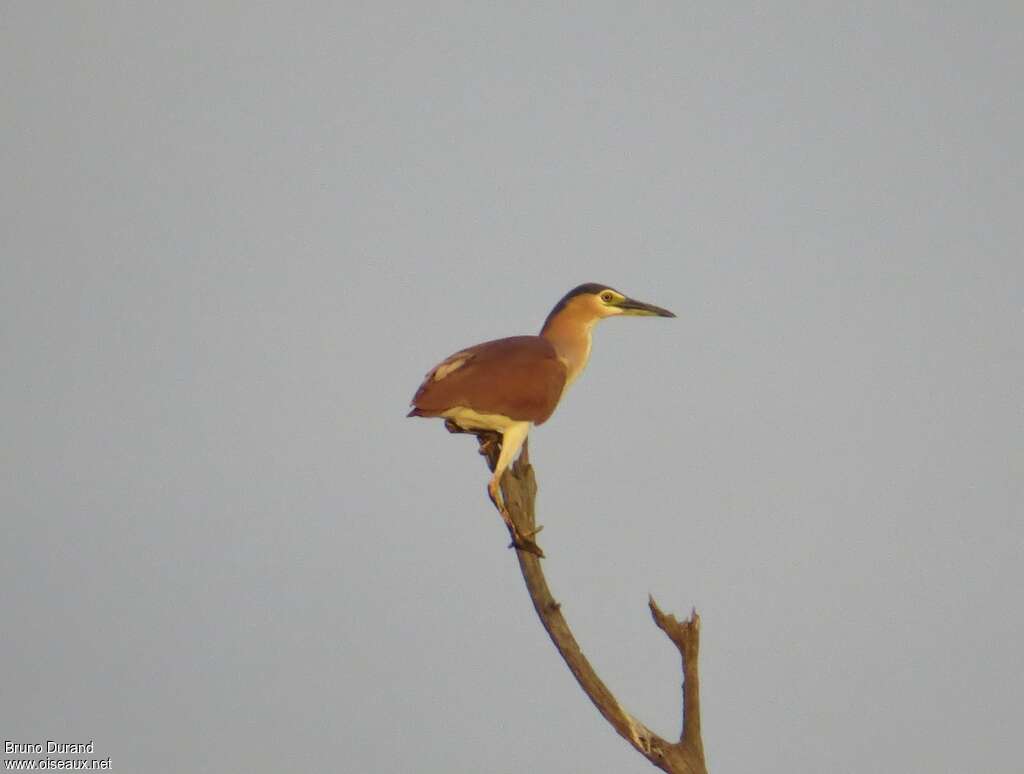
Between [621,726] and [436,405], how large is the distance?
252 cm

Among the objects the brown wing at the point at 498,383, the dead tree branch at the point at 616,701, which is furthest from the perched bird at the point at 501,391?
the dead tree branch at the point at 616,701

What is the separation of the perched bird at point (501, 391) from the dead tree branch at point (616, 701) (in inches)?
16.3

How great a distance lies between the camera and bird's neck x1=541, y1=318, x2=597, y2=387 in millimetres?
11242

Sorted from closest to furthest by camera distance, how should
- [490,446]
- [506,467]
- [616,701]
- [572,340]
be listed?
1. [616,701]
2. [506,467]
3. [490,446]
4. [572,340]

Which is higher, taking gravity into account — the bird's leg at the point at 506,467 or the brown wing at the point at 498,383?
the brown wing at the point at 498,383

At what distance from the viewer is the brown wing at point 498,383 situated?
990 cm

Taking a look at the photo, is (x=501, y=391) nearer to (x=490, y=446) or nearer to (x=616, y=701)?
(x=490, y=446)

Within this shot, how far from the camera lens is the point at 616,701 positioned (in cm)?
879

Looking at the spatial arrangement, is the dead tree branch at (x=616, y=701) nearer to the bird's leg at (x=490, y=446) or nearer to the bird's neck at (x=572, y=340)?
the bird's leg at (x=490, y=446)

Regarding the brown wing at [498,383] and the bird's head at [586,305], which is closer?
the brown wing at [498,383]

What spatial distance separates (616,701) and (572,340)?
3.43 m

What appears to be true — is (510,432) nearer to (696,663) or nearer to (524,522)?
(524,522)

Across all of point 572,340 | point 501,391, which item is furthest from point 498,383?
point 572,340

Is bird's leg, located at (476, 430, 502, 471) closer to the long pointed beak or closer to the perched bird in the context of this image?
the perched bird
